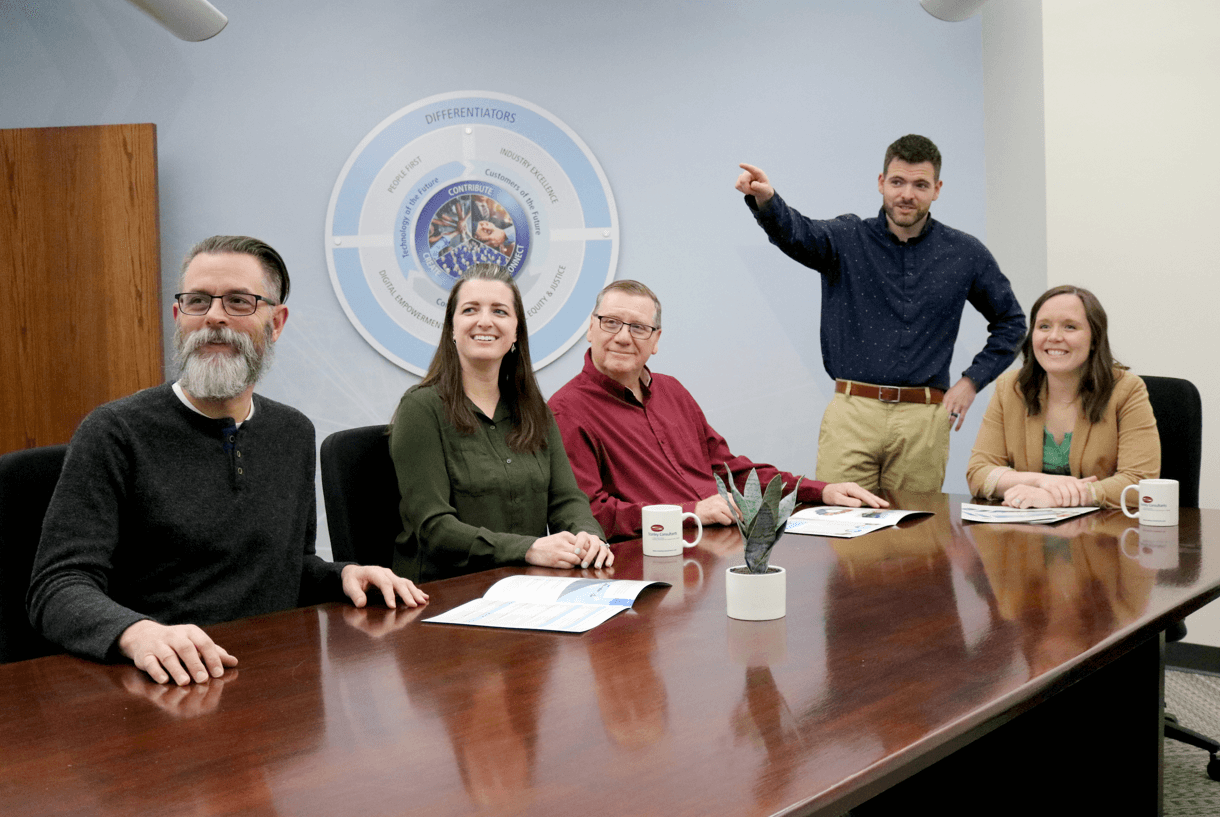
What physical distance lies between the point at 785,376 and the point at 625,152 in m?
1.16

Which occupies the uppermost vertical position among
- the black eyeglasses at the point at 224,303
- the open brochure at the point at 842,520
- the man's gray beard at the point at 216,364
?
the black eyeglasses at the point at 224,303

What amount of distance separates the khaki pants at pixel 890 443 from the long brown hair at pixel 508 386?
1265 mm

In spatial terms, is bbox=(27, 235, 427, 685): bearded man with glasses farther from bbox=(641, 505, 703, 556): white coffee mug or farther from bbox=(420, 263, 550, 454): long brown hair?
bbox=(641, 505, 703, 556): white coffee mug

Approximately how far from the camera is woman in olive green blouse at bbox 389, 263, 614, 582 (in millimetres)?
1999

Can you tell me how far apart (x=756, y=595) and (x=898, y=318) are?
81.4 inches

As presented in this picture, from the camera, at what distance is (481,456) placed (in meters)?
2.19

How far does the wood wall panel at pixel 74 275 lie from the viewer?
12.3 feet

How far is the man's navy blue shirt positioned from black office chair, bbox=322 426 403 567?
162cm

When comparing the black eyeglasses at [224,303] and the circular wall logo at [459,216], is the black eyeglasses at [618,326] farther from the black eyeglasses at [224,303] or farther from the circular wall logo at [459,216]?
the circular wall logo at [459,216]

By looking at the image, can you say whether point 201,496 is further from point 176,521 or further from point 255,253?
point 255,253

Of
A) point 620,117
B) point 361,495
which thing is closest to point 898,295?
point 620,117

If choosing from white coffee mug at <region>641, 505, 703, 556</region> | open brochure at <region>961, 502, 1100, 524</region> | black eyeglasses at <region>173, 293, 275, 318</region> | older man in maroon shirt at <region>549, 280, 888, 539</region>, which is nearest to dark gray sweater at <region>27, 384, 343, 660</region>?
black eyeglasses at <region>173, 293, 275, 318</region>

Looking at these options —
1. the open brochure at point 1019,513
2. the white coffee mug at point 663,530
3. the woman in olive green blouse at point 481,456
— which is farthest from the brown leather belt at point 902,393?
the white coffee mug at point 663,530

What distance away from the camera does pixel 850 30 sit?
13.1ft
